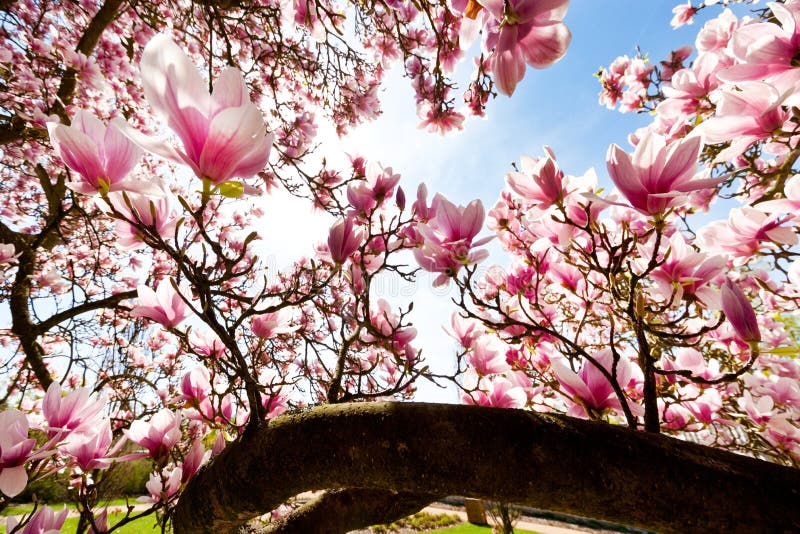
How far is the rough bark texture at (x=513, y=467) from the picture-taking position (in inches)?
23.3

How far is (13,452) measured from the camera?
2.76 ft

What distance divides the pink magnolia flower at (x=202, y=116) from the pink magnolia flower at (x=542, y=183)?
632 millimetres

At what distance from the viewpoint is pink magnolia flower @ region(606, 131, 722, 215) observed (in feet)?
2.21

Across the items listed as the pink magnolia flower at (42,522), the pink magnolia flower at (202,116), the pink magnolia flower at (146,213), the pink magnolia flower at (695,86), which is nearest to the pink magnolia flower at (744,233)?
the pink magnolia flower at (695,86)

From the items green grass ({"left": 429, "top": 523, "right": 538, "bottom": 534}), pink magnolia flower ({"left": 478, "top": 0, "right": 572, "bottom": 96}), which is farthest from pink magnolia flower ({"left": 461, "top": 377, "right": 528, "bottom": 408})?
green grass ({"left": 429, "top": 523, "right": 538, "bottom": 534})

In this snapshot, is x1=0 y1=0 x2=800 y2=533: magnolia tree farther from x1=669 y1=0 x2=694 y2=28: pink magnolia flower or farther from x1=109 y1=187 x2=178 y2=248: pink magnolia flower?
x1=669 y1=0 x2=694 y2=28: pink magnolia flower

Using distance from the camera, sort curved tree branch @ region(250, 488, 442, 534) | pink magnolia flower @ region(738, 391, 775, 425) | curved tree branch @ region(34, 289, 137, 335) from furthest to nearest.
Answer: curved tree branch @ region(34, 289, 137, 335), pink magnolia flower @ region(738, 391, 775, 425), curved tree branch @ region(250, 488, 442, 534)

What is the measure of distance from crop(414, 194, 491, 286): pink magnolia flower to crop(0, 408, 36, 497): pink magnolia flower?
1.04 m

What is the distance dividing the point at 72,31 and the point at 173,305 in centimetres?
467

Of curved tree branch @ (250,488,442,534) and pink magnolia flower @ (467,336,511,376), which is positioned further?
pink magnolia flower @ (467,336,511,376)

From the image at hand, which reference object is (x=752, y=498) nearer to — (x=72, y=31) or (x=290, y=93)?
(x=290, y=93)

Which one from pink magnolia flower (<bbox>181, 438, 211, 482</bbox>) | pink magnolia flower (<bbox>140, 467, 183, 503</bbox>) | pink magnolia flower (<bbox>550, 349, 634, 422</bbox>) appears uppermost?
pink magnolia flower (<bbox>550, 349, 634, 422</bbox>)

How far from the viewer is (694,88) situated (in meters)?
1.45

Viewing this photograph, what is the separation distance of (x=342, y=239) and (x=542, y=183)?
1.91 feet
